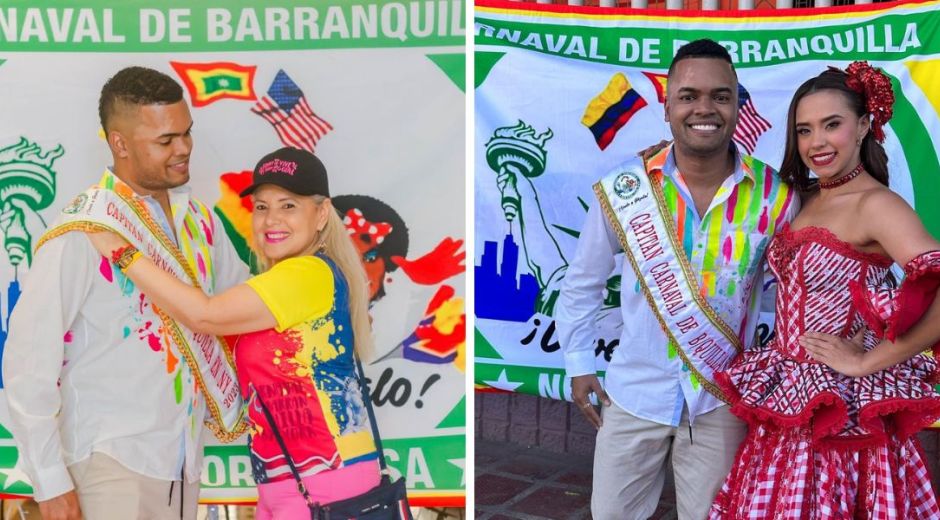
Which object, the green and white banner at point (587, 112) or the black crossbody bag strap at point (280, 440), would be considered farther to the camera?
the green and white banner at point (587, 112)

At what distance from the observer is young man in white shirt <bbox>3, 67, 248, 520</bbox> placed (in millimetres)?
2361

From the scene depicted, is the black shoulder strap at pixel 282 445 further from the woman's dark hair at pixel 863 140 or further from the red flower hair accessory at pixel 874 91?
the red flower hair accessory at pixel 874 91

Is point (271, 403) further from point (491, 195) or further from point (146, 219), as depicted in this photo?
point (491, 195)

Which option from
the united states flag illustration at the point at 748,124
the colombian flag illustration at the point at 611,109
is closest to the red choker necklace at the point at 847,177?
the united states flag illustration at the point at 748,124

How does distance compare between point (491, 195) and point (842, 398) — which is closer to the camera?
point (842, 398)

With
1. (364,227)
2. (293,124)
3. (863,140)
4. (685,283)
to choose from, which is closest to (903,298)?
(863,140)

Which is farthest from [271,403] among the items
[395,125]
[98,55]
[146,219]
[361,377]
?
[98,55]

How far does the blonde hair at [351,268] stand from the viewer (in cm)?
258

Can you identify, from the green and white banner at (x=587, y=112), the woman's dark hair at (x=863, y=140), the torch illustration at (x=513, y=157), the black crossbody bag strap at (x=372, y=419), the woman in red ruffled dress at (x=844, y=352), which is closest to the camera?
the woman in red ruffled dress at (x=844, y=352)

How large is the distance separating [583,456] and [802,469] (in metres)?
2.02

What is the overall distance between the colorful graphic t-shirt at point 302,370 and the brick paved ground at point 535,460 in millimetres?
1396

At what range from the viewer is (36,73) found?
8.12 ft

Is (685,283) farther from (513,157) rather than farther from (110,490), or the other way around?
(110,490)

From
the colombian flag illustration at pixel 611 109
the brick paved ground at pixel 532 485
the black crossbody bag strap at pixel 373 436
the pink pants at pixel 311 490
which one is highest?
the colombian flag illustration at pixel 611 109
